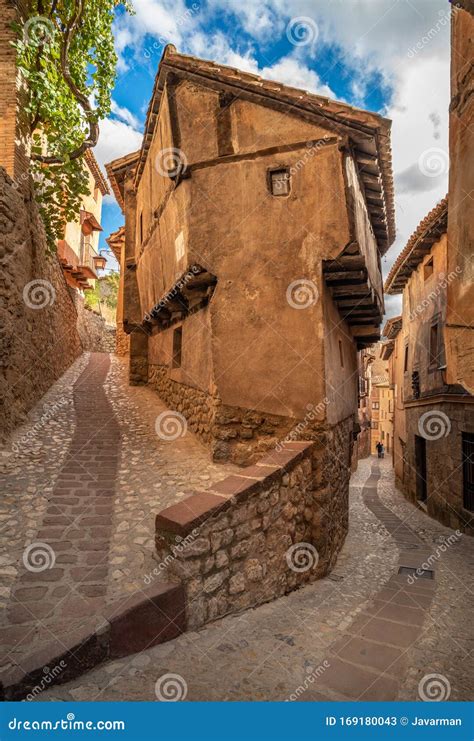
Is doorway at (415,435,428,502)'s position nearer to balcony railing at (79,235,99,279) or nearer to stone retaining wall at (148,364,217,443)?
stone retaining wall at (148,364,217,443)

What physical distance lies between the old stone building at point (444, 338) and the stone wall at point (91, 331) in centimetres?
1414

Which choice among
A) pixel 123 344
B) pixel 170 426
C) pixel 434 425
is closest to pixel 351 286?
pixel 170 426

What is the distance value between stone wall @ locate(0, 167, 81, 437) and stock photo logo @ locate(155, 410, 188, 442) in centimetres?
263

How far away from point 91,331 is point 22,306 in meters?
16.0

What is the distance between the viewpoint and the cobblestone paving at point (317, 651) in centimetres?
280

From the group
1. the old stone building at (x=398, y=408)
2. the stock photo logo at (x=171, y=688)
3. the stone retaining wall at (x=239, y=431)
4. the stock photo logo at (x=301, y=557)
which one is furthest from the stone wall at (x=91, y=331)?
the stock photo logo at (x=171, y=688)

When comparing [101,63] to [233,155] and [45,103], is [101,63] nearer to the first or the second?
[45,103]

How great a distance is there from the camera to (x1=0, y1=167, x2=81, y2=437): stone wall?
675 centimetres

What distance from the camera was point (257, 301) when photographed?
20.9ft

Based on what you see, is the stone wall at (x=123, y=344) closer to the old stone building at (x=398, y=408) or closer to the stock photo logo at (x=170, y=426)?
the stock photo logo at (x=170, y=426)
